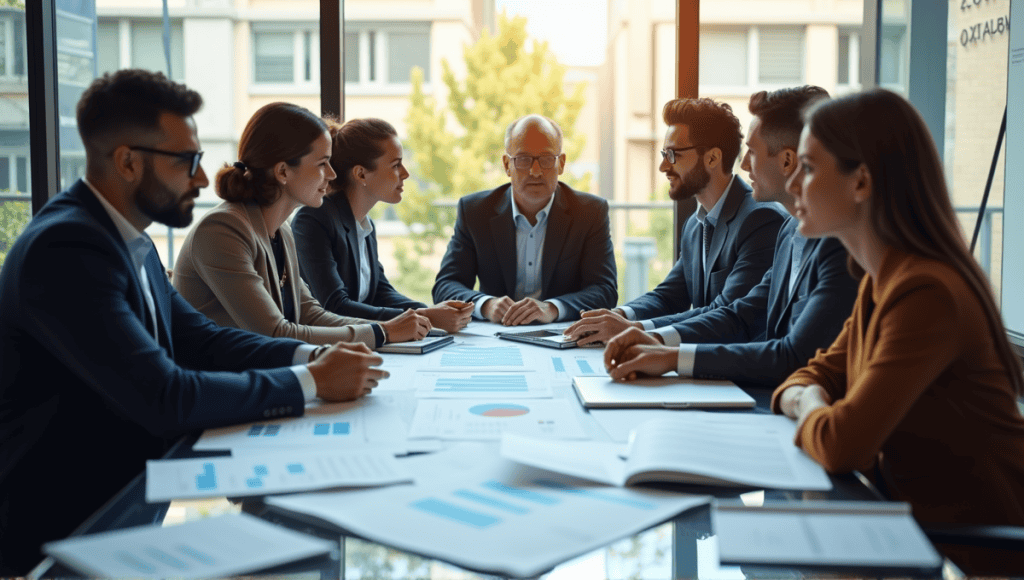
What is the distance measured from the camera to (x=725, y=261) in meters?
2.83

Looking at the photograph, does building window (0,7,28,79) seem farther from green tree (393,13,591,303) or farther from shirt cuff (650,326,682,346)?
green tree (393,13,591,303)

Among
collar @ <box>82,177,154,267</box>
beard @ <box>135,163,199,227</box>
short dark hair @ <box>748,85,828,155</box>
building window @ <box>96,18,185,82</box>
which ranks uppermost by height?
building window @ <box>96,18,185,82</box>

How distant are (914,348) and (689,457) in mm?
361

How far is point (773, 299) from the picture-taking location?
2.18m

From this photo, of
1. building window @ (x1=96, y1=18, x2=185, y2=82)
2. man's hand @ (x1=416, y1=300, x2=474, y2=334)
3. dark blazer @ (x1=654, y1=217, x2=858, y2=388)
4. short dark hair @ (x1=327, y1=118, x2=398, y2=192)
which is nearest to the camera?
dark blazer @ (x1=654, y1=217, x2=858, y2=388)

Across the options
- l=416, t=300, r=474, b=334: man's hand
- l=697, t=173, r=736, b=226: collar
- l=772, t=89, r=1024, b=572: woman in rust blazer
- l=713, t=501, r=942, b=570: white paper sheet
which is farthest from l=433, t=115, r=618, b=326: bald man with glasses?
l=713, t=501, r=942, b=570: white paper sheet

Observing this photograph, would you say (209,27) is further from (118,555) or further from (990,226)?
(118,555)

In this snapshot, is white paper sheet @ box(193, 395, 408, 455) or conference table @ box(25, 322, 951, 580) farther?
white paper sheet @ box(193, 395, 408, 455)

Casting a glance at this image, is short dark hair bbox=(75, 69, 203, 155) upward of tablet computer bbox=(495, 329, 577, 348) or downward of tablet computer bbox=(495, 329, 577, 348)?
upward

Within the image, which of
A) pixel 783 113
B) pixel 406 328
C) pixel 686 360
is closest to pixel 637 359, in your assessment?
pixel 686 360

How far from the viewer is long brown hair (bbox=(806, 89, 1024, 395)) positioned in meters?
1.27

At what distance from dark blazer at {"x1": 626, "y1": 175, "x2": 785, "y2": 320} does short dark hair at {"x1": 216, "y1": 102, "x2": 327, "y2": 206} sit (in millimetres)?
1355

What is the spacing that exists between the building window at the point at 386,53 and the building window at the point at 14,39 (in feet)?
35.4

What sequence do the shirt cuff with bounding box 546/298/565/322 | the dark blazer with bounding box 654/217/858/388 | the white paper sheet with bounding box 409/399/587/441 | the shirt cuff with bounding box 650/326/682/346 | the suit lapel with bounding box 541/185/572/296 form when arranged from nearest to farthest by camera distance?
the white paper sheet with bounding box 409/399/587/441 → the dark blazer with bounding box 654/217/858/388 → the shirt cuff with bounding box 650/326/682/346 → the shirt cuff with bounding box 546/298/565/322 → the suit lapel with bounding box 541/185/572/296
